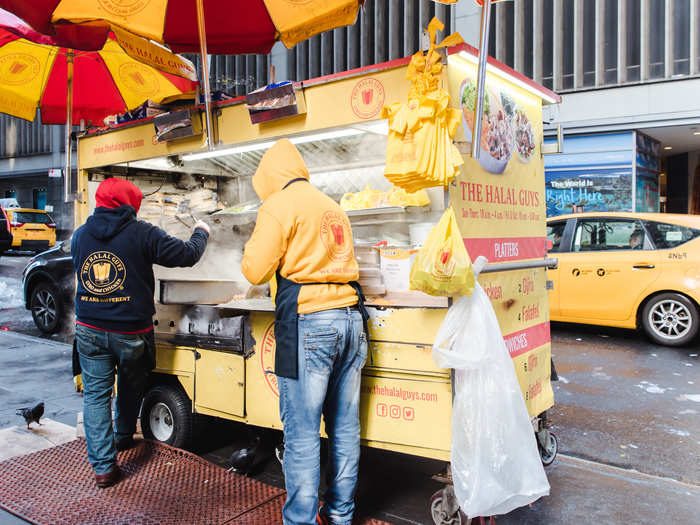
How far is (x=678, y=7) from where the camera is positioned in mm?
12258

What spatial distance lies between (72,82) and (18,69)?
43 centimetres

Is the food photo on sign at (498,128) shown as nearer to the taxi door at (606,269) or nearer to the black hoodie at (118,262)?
the black hoodie at (118,262)

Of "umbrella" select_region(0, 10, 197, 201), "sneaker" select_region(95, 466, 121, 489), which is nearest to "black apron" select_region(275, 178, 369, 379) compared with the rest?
"sneaker" select_region(95, 466, 121, 489)

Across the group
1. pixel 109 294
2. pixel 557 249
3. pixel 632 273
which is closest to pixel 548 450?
pixel 109 294

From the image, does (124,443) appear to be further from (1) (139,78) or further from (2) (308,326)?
(1) (139,78)

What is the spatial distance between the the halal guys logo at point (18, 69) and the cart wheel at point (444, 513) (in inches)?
188

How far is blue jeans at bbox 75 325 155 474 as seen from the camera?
349 centimetres

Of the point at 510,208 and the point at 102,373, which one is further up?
the point at 510,208

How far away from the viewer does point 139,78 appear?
5.16m

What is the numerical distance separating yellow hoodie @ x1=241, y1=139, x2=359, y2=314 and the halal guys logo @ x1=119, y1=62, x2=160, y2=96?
286cm

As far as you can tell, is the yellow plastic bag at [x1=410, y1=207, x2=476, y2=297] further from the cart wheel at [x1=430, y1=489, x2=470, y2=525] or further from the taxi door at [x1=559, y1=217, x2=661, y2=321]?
the taxi door at [x1=559, y1=217, x2=661, y2=321]

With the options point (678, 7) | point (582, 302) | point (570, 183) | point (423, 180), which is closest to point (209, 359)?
point (423, 180)

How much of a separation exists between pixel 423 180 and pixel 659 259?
18.6 ft

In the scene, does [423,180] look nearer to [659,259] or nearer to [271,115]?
[271,115]
